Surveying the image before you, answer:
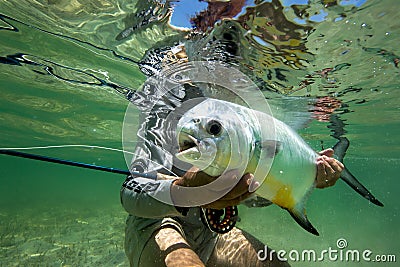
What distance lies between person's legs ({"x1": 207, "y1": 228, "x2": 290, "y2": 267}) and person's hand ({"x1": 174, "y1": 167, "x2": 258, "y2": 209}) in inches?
79.7

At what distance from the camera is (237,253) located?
464 centimetres

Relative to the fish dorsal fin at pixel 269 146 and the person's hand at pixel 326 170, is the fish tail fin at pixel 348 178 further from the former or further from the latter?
the fish dorsal fin at pixel 269 146

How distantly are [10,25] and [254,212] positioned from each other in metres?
24.8

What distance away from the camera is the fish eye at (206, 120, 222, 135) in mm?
2379

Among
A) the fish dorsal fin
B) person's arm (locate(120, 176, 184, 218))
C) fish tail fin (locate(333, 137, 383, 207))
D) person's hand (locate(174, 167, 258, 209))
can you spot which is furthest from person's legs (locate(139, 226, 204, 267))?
fish tail fin (locate(333, 137, 383, 207))

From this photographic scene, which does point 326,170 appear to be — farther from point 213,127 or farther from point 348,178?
point 213,127

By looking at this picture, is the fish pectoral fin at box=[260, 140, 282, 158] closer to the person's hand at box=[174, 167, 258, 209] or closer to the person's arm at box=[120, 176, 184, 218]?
the person's hand at box=[174, 167, 258, 209]

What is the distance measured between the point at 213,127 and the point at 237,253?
9.87 ft

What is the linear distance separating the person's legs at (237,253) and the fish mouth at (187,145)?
9.15ft

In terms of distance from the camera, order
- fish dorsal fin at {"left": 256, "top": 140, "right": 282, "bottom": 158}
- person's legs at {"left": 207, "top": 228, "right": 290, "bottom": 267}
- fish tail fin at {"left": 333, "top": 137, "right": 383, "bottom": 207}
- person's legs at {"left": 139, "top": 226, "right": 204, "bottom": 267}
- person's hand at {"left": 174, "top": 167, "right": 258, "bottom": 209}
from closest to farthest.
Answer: person's hand at {"left": 174, "top": 167, "right": 258, "bottom": 209}, fish dorsal fin at {"left": 256, "top": 140, "right": 282, "bottom": 158}, person's legs at {"left": 139, "top": 226, "right": 204, "bottom": 267}, fish tail fin at {"left": 333, "top": 137, "right": 383, "bottom": 207}, person's legs at {"left": 207, "top": 228, "right": 290, "bottom": 267}

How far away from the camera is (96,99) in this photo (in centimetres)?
1491

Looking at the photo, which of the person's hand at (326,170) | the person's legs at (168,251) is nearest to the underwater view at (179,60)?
the person's hand at (326,170)

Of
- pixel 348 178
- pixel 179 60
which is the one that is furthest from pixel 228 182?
pixel 179 60

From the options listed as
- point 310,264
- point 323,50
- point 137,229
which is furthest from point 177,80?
point 310,264
